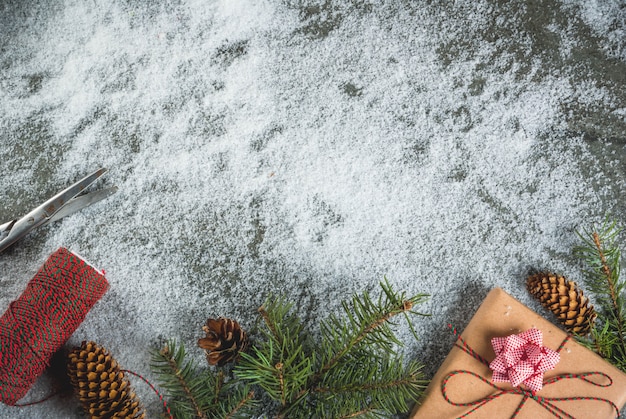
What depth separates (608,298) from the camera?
79cm

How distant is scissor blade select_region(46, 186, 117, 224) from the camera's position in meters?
0.80

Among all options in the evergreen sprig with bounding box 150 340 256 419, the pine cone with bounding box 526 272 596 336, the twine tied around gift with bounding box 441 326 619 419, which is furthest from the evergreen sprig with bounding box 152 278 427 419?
the pine cone with bounding box 526 272 596 336

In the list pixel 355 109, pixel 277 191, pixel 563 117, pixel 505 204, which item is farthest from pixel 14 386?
pixel 563 117

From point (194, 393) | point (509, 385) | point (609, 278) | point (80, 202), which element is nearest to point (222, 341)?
point (194, 393)

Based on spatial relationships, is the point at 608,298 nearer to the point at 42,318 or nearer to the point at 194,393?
the point at 194,393

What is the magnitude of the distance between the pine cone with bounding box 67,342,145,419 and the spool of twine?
0.14ft

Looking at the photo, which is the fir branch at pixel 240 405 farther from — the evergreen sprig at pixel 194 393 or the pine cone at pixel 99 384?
the pine cone at pixel 99 384

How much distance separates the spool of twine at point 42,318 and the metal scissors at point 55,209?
0.09m

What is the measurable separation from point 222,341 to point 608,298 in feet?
2.08

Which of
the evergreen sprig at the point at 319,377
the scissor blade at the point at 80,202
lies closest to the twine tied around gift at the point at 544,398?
the evergreen sprig at the point at 319,377

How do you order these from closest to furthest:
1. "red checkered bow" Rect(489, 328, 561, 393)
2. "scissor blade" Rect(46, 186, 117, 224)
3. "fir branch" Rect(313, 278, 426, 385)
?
"fir branch" Rect(313, 278, 426, 385) → "red checkered bow" Rect(489, 328, 561, 393) → "scissor blade" Rect(46, 186, 117, 224)

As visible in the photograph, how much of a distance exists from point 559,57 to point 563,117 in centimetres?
11

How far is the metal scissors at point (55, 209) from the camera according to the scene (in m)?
0.78

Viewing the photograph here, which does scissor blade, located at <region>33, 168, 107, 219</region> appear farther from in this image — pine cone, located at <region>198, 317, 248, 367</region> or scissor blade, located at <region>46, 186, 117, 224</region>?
pine cone, located at <region>198, 317, 248, 367</region>
